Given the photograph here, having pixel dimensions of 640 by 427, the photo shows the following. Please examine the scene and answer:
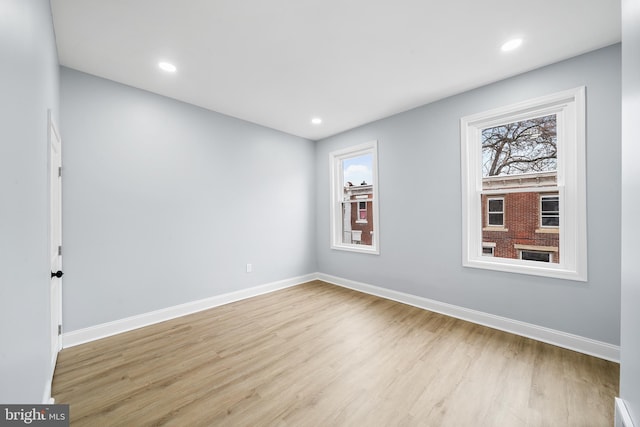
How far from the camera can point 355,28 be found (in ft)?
6.47

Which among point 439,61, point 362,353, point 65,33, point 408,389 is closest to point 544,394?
point 408,389

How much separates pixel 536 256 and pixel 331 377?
2.48 metres

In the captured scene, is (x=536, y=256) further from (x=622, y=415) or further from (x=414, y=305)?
(x=622, y=415)

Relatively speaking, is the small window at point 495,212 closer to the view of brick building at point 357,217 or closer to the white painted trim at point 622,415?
the view of brick building at point 357,217

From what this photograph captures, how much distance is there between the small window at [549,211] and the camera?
253 centimetres

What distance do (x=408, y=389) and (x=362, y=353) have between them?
1.79 feet

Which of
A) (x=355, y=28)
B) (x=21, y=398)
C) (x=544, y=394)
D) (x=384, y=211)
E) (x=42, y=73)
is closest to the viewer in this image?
(x=21, y=398)

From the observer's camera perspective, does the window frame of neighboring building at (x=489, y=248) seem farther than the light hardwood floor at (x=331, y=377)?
Yes

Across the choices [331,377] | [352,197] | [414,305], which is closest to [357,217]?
[352,197]

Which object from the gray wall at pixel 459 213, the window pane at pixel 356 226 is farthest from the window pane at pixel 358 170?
the window pane at pixel 356 226

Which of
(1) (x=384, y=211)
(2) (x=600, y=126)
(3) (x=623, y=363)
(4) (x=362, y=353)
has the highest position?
(2) (x=600, y=126)

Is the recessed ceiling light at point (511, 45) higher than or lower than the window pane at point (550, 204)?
higher

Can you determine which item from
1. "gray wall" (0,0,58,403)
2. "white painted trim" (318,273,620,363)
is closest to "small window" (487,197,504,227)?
"white painted trim" (318,273,620,363)

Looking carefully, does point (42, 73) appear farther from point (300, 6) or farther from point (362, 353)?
point (362, 353)
